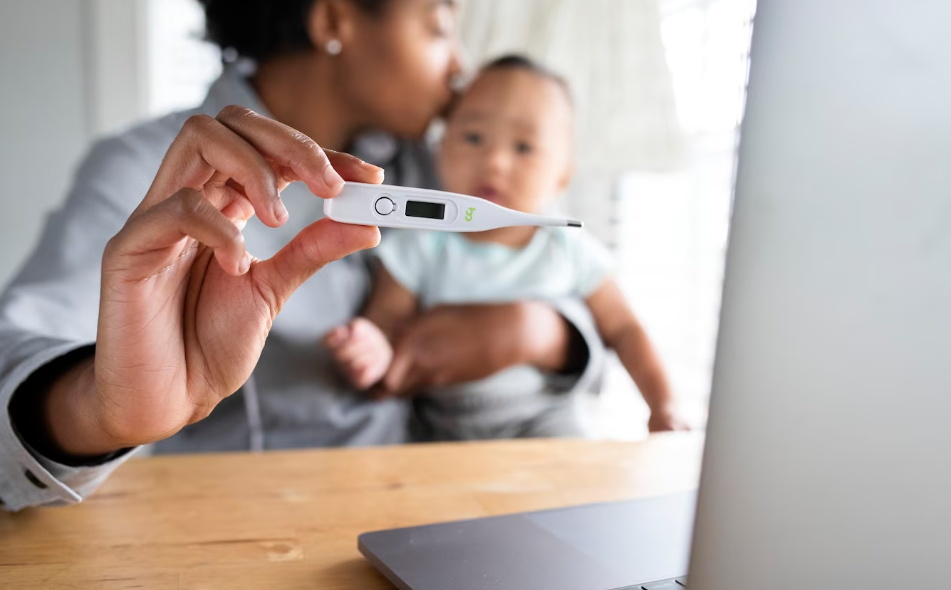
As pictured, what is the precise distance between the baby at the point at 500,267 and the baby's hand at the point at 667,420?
0.22 metres

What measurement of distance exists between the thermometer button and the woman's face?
1050mm

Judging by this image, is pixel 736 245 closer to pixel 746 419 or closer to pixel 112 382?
pixel 746 419

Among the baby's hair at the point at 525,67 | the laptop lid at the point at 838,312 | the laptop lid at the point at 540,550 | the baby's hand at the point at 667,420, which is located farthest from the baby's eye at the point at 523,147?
the laptop lid at the point at 838,312

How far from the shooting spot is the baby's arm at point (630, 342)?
131 cm

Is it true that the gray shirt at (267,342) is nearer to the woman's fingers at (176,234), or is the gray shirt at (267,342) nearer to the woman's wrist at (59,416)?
the woman's wrist at (59,416)

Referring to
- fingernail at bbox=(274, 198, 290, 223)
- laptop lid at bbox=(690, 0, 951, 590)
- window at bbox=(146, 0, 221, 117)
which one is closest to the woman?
fingernail at bbox=(274, 198, 290, 223)

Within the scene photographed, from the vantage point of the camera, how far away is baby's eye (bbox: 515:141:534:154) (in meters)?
1.47

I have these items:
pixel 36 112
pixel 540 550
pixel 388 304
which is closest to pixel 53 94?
pixel 36 112

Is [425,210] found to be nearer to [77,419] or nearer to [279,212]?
[279,212]

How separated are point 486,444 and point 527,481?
14cm

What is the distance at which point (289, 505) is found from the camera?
0.69 meters

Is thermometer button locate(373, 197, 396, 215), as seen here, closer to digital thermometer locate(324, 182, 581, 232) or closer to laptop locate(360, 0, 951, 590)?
digital thermometer locate(324, 182, 581, 232)

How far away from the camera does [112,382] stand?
0.52 meters

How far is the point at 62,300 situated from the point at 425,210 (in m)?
0.62
